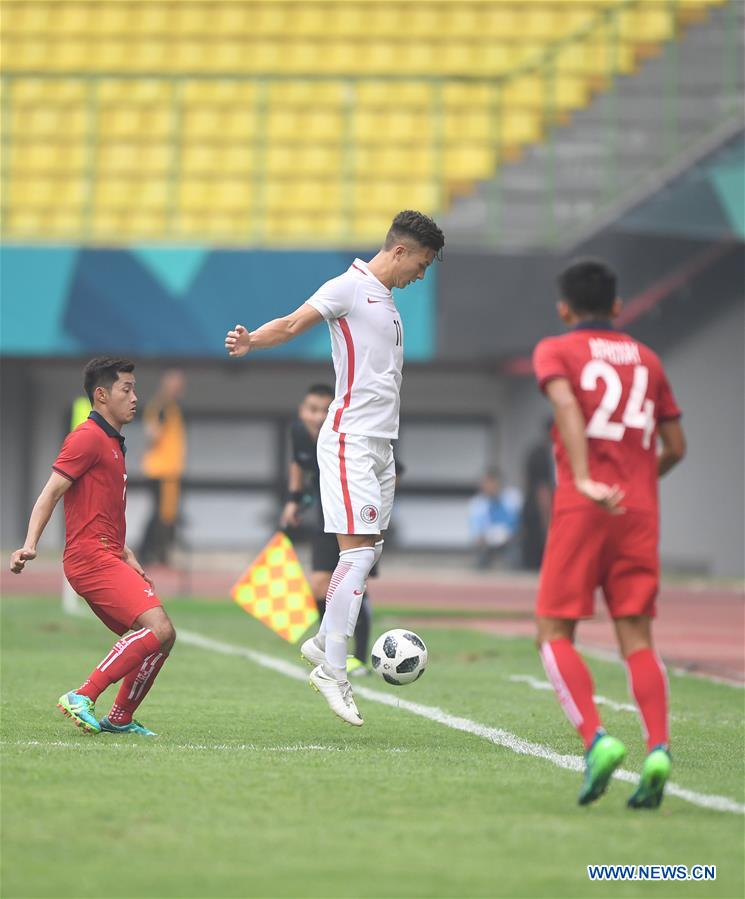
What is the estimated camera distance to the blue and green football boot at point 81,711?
786cm

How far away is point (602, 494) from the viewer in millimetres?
5926

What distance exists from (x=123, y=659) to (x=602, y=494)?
2.90 metres

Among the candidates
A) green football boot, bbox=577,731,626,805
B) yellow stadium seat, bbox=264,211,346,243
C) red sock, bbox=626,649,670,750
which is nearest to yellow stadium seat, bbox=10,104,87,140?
yellow stadium seat, bbox=264,211,346,243

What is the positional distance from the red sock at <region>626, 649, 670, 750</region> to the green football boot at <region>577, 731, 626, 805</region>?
0.74ft

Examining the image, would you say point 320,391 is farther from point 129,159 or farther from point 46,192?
point 46,192

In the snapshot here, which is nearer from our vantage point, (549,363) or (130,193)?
(549,363)

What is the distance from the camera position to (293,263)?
2256cm

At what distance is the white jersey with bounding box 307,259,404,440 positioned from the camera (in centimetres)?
805

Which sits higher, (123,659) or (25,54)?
(25,54)

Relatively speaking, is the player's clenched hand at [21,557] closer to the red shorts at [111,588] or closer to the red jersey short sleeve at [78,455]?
the red shorts at [111,588]

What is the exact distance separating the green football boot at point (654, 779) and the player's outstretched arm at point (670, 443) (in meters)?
1.06

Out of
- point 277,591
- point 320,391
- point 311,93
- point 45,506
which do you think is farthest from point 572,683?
point 311,93

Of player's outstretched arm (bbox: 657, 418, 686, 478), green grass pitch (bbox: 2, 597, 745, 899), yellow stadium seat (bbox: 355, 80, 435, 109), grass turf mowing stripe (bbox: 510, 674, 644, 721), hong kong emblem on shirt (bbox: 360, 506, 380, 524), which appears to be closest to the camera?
green grass pitch (bbox: 2, 597, 745, 899)

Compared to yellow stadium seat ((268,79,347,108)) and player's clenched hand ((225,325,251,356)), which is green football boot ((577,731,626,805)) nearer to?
player's clenched hand ((225,325,251,356))
